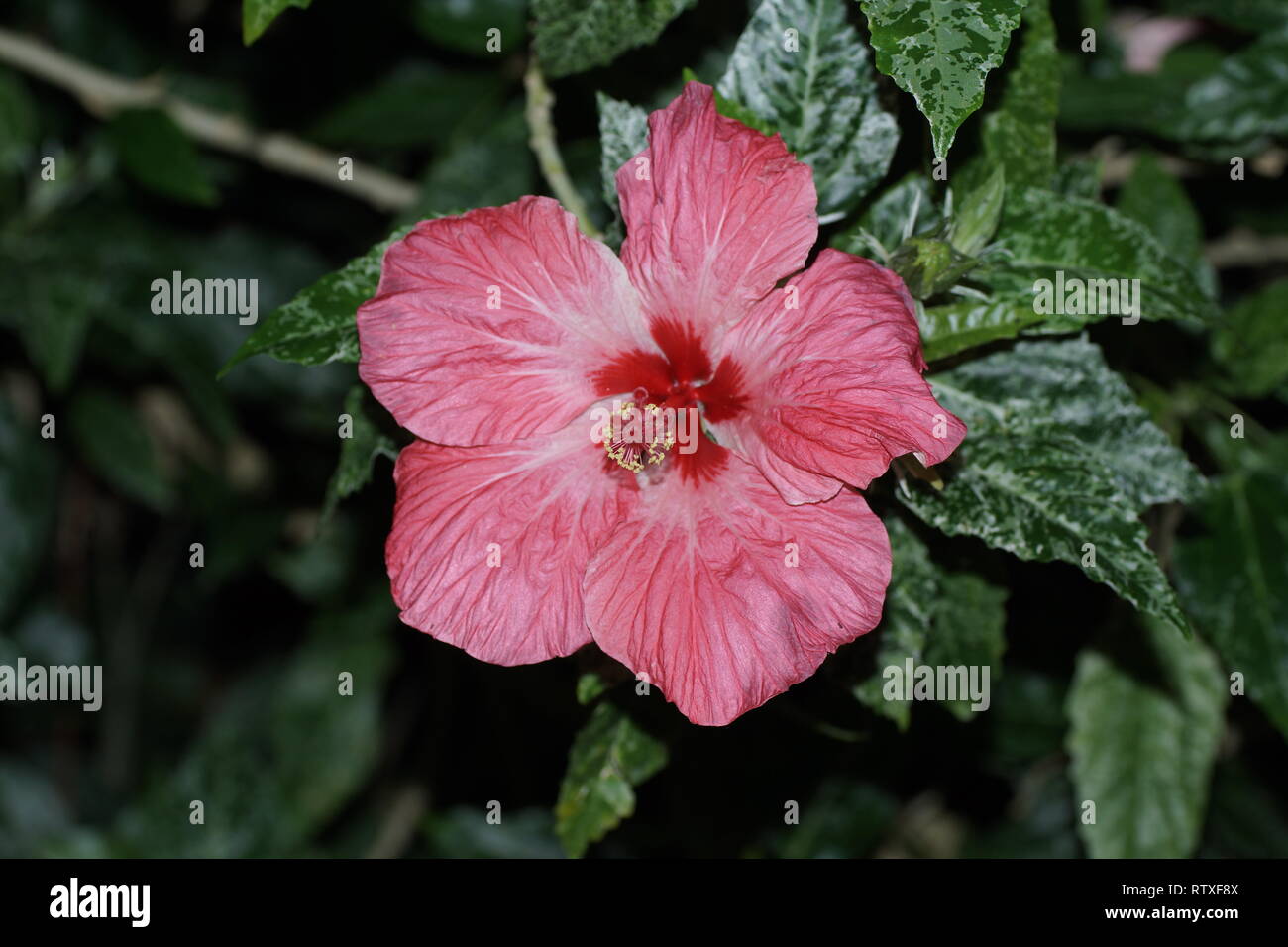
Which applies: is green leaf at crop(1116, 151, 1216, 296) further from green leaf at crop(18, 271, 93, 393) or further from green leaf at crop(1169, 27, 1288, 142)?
green leaf at crop(18, 271, 93, 393)

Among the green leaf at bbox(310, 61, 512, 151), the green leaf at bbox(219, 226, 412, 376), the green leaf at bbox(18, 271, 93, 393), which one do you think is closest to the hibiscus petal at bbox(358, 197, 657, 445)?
the green leaf at bbox(219, 226, 412, 376)

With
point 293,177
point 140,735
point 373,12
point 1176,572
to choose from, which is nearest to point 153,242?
point 293,177

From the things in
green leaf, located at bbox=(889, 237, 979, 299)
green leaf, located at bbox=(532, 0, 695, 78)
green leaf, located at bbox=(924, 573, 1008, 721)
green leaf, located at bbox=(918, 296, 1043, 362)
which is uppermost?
green leaf, located at bbox=(532, 0, 695, 78)

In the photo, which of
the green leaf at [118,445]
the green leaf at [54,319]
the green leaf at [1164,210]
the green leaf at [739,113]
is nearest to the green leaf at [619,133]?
the green leaf at [739,113]

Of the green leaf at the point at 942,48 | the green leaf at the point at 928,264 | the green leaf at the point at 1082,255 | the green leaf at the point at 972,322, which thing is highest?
the green leaf at the point at 942,48

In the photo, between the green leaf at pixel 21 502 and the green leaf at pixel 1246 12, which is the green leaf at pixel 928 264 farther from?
the green leaf at pixel 21 502

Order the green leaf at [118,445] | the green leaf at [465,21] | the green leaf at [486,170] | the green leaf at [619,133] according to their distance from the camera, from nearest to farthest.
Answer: the green leaf at [619,133] → the green leaf at [486,170] → the green leaf at [465,21] → the green leaf at [118,445]

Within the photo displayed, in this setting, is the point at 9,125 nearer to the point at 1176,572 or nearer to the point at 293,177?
the point at 293,177
